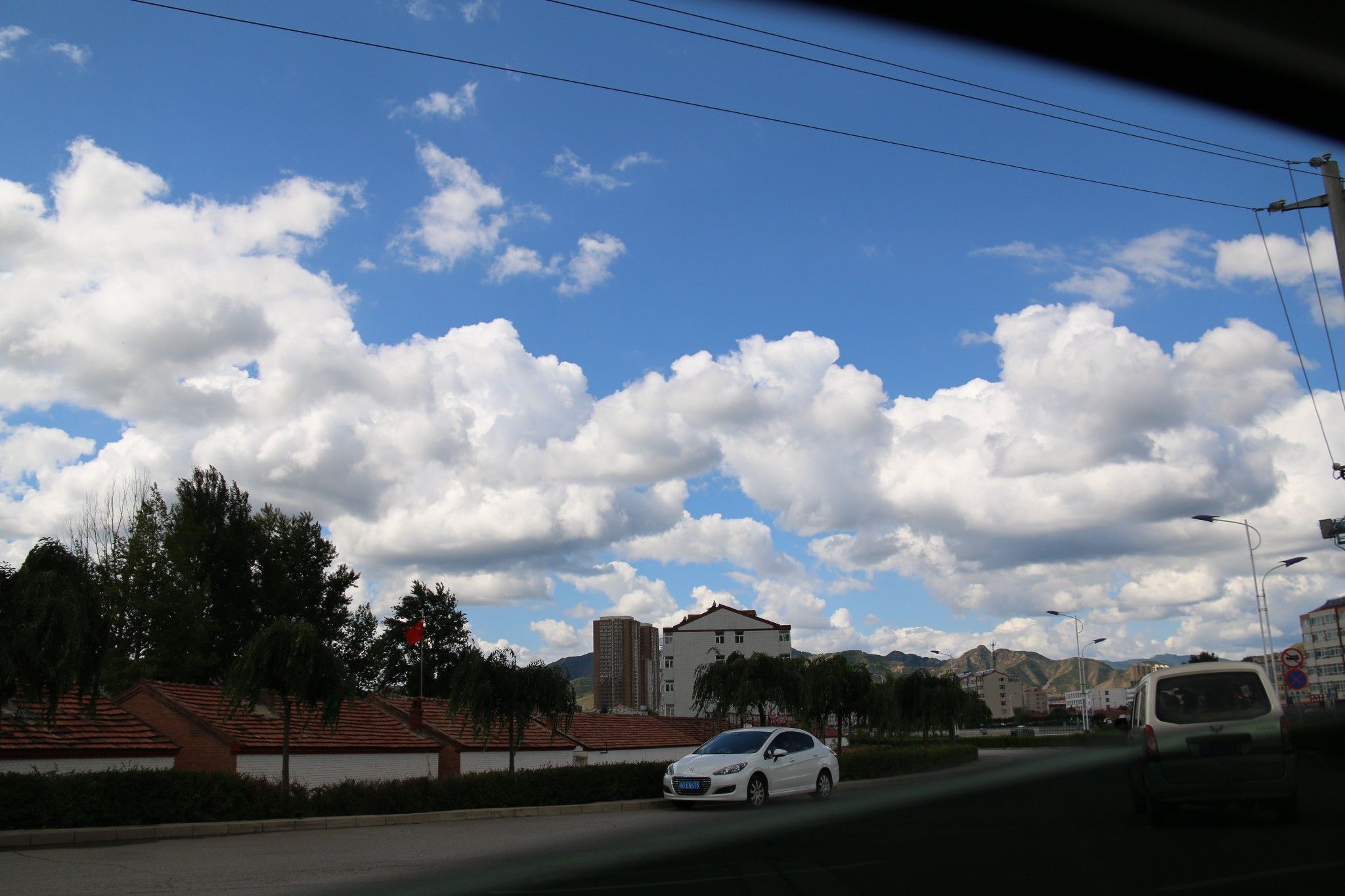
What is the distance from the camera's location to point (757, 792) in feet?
57.8

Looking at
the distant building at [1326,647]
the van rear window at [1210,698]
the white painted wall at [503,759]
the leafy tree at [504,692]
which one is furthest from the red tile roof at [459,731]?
the van rear window at [1210,698]

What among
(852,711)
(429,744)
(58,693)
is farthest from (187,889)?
(852,711)

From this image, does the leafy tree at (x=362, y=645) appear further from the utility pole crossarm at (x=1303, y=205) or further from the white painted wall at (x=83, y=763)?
the utility pole crossarm at (x=1303, y=205)

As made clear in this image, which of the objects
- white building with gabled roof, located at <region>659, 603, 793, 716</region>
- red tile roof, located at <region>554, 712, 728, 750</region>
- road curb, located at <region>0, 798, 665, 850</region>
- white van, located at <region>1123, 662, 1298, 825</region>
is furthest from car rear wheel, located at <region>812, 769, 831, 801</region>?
white building with gabled roof, located at <region>659, 603, 793, 716</region>

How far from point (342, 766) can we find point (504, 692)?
504cm

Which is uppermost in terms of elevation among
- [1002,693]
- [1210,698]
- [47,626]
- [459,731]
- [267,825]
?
[47,626]

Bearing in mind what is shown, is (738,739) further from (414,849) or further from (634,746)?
(634,746)

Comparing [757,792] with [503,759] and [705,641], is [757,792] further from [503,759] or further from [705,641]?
[705,641]

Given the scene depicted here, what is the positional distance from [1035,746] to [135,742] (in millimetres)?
21056

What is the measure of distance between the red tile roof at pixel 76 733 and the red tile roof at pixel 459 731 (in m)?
7.95

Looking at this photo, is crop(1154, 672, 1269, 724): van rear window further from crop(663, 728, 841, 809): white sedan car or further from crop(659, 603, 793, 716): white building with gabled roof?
crop(659, 603, 793, 716): white building with gabled roof

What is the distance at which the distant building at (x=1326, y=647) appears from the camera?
5835 mm

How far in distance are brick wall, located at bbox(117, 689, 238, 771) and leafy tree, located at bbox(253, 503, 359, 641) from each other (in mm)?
35595

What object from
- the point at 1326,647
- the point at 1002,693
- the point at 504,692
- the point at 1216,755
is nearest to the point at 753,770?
the point at 504,692
